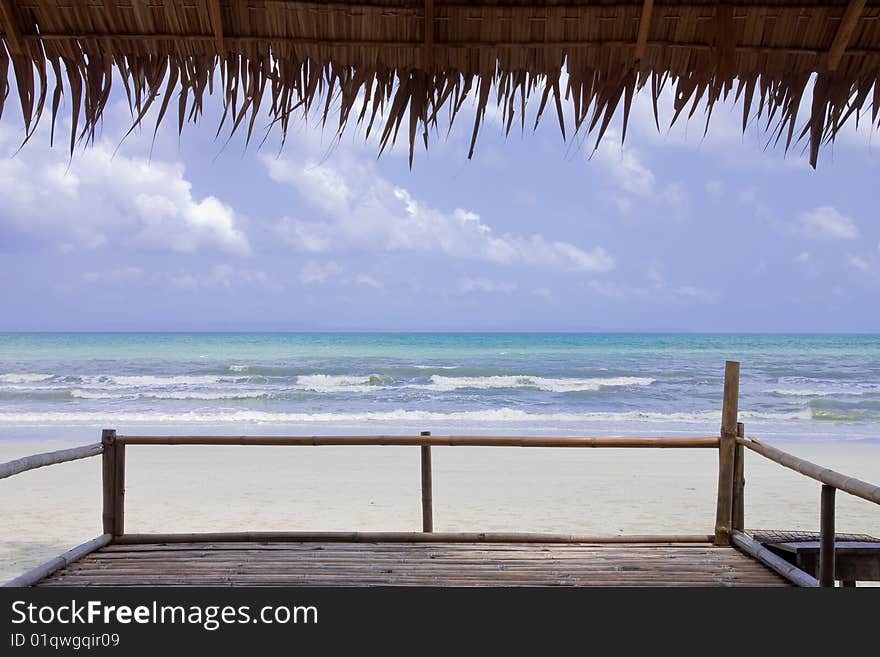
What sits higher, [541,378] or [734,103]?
[734,103]

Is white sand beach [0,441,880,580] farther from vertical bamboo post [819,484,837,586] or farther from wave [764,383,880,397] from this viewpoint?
wave [764,383,880,397]

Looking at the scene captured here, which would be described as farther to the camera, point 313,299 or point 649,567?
point 313,299

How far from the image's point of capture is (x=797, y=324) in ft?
119

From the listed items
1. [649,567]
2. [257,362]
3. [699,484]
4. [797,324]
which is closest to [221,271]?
[257,362]

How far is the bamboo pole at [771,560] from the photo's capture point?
2613 mm

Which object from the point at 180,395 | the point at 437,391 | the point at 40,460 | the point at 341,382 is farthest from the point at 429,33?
the point at 341,382

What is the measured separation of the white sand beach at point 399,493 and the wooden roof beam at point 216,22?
10.5ft

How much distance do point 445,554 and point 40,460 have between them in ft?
4.86

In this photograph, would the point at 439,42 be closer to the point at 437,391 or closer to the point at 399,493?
the point at 399,493

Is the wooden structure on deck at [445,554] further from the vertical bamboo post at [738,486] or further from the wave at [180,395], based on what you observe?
the wave at [180,395]

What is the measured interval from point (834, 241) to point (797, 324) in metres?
3.99

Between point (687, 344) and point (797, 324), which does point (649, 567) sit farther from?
point (797, 324)

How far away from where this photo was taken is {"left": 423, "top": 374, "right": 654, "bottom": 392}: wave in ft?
50.0

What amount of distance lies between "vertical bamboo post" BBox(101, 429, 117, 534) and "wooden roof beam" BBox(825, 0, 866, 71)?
2824 mm
